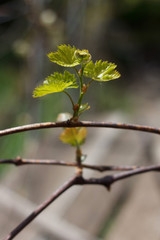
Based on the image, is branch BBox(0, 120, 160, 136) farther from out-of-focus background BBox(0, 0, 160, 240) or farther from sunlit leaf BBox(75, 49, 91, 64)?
out-of-focus background BBox(0, 0, 160, 240)

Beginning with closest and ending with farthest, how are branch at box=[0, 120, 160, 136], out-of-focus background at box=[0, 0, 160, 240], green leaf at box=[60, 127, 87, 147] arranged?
branch at box=[0, 120, 160, 136]
green leaf at box=[60, 127, 87, 147]
out-of-focus background at box=[0, 0, 160, 240]

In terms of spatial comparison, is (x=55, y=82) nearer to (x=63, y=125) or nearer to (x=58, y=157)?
(x=63, y=125)

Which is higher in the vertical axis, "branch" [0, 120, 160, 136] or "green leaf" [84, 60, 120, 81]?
"green leaf" [84, 60, 120, 81]

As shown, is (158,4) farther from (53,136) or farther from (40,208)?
(40,208)

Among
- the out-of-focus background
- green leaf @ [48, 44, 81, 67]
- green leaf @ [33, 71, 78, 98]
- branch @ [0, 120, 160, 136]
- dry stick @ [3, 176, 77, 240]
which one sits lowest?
the out-of-focus background

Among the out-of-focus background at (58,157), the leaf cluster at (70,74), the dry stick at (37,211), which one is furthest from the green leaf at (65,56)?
the out-of-focus background at (58,157)

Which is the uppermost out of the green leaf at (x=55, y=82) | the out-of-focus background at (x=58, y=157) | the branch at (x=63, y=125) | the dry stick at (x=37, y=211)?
the green leaf at (x=55, y=82)

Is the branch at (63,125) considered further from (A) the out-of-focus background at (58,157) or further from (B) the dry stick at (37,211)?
(A) the out-of-focus background at (58,157)

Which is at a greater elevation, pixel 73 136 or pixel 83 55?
pixel 83 55

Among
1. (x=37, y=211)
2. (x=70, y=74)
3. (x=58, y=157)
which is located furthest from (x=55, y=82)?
(x=58, y=157)

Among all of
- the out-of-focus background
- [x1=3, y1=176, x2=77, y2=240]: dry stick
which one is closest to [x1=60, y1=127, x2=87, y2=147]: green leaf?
[x1=3, y1=176, x2=77, y2=240]: dry stick
